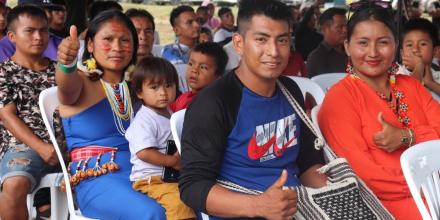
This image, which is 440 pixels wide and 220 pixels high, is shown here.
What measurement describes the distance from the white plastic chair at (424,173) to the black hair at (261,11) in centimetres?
68

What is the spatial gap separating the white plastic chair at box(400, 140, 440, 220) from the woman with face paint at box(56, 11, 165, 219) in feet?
3.36

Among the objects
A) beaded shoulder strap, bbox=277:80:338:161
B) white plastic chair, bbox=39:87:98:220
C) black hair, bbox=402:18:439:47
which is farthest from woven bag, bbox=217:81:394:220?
black hair, bbox=402:18:439:47

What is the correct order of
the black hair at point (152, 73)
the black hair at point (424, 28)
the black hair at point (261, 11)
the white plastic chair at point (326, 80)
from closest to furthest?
the black hair at point (261, 11)
the black hair at point (152, 73)
the white plastic chair at point (326, 80)
the black hair at point (424, 28)

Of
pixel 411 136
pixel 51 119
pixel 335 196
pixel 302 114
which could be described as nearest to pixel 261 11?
pixel 302 114

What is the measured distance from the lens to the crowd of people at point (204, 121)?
6.91ft

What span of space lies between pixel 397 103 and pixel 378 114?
21 centimetres

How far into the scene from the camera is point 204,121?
2061 millimetres

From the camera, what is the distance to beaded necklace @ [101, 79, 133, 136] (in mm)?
2914

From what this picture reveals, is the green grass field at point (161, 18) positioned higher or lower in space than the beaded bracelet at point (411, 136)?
lower

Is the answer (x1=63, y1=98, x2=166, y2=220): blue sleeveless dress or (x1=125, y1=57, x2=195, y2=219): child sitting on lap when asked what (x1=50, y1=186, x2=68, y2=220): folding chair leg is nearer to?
(x1=63, y1=98, x2=166, y2=220): blue sleeveless dress

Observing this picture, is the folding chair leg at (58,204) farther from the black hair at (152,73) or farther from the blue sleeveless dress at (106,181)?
the black hair at (152,73)

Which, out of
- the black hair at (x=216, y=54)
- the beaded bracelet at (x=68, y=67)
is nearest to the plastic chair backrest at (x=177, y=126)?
the beaded bracelet at (x=68, y=67)

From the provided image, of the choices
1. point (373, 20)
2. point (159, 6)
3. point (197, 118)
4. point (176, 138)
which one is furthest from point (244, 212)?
point (159, 6)

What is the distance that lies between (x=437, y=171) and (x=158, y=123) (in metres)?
1.24
